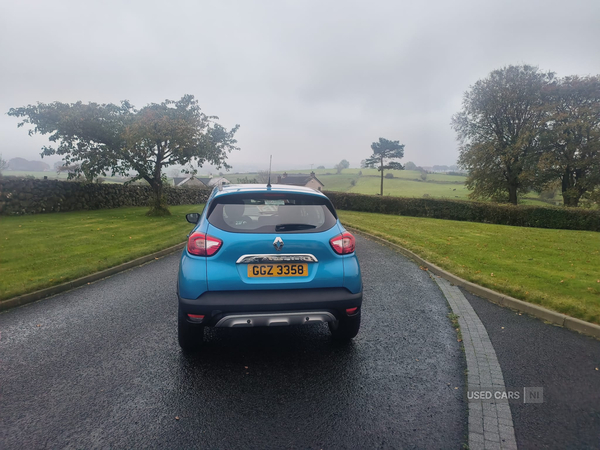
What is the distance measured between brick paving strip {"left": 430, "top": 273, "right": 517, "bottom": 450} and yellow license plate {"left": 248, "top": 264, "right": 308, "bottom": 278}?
1.90m

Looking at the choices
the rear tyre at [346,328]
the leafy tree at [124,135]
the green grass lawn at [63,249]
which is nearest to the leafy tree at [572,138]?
→ the leafy tree at [124,135]

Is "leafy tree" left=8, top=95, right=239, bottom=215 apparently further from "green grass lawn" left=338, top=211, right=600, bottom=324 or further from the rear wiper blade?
the rear wiper blade

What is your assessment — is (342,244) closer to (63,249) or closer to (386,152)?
(63,249)

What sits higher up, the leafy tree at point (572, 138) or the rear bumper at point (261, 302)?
the leafy tree at point (572, 138)

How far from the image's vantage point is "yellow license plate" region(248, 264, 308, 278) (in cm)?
346

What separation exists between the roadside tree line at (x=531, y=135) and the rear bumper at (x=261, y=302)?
34.6 meters

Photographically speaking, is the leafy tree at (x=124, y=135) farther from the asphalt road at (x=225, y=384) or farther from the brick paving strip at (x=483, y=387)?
the brick paving strip at (x=483, y=387)

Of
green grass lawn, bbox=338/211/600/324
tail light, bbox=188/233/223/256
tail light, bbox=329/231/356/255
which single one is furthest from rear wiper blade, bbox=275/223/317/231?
green grass lawn, bbox=338/211/600/324

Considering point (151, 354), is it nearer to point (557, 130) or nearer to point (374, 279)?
point (374, 279)

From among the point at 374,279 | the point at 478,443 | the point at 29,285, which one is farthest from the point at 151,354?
the point at 374,279

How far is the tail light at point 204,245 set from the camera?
346 centimetres

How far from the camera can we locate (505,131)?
35.8 m

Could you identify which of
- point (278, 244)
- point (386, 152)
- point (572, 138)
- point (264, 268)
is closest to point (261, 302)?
point (264, 268)

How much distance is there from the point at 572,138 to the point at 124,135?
3596 centimetres
